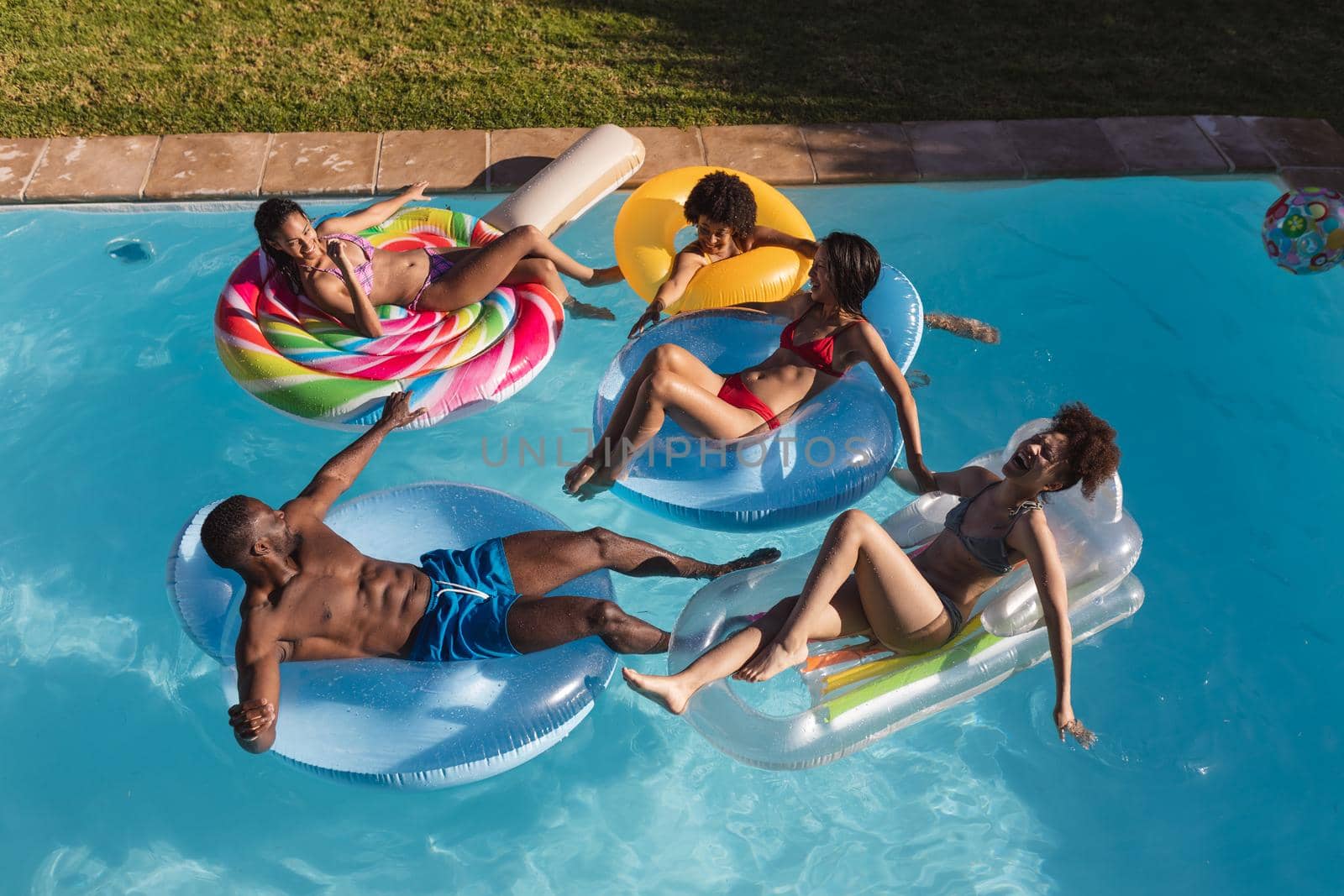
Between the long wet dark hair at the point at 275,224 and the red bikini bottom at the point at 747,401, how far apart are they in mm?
2092

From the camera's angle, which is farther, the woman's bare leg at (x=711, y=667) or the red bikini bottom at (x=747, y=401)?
the red bikini bottom at (x=747, y=401)

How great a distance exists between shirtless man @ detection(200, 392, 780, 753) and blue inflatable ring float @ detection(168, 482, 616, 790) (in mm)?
73

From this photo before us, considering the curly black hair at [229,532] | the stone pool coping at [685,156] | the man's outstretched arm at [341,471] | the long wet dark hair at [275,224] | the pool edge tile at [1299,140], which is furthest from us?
the pool edge tile at [1299,140]

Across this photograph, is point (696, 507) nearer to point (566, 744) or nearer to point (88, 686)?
point (566, 744)

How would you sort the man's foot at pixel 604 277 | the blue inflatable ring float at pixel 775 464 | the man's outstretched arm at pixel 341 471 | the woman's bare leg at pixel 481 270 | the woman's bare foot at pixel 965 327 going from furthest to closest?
the man's foot at pixel 604 277 < the woman's bare foot at pixel 965 327 < the woman's bare leg at pixel 481 270 < the blue inflatable ring float at pixel 775 464 < the man's outstretched arm at pixel 341 471

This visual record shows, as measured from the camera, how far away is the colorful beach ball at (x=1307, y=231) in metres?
5.55

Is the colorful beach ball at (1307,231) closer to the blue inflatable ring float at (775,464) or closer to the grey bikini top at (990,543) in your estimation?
the blue inflatable ring float at (775,464)

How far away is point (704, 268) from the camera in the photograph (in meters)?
5.23

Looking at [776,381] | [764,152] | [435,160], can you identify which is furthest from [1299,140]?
[435,160]

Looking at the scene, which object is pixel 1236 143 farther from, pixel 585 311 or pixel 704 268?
pixel 585 311

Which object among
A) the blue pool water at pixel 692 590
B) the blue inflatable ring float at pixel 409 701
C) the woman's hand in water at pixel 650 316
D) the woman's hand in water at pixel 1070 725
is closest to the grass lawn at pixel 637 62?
the blue pool water at pixel 692 590

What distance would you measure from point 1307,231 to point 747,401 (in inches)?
128

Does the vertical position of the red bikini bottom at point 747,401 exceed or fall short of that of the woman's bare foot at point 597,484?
it exceeds it

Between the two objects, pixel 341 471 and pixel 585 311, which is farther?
→ pixel 585 311
